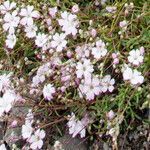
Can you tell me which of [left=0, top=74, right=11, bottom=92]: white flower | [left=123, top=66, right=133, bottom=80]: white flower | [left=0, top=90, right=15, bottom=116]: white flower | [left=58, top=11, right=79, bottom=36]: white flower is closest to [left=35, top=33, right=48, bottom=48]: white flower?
[left=58, top=11, right=79, bottom=36]: white flower

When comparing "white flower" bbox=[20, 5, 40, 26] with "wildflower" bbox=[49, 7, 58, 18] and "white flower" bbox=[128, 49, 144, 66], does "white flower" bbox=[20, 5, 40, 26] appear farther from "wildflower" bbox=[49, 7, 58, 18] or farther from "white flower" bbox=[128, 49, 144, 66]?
"white flower" bbox=[128, 49, 144, 66]

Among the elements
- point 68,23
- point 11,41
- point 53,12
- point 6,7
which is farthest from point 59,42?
point 6,7

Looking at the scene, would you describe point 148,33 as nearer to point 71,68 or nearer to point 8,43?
point 71,68

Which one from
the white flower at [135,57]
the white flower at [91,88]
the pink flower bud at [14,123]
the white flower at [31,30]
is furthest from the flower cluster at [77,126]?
the white flower at [31,30]

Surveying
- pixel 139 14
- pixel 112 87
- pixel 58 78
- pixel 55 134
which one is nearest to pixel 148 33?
pixel 139 14

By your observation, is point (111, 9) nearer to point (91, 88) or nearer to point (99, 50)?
point (99, 50)

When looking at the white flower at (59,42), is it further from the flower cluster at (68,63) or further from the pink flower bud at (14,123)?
the pink flower bud at (14,123)
